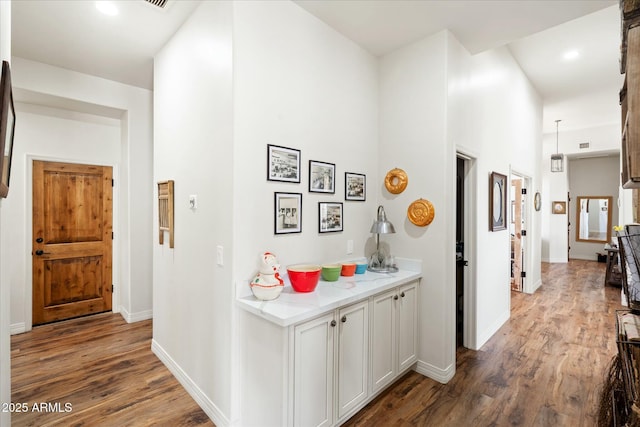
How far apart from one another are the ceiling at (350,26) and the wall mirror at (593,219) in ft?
21.8

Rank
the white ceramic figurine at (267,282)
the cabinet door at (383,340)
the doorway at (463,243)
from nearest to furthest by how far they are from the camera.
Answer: the white ceramic figurine at (267,282) < the cabinet door at (383,340) < the doorway at (463,243)

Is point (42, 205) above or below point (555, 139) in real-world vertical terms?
below

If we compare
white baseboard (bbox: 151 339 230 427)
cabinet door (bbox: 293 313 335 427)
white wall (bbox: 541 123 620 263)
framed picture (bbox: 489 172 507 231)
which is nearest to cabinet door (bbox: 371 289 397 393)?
cabinet door (bbox: 293 313 335 427)

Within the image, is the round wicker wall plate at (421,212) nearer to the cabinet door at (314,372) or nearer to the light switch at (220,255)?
the cabinet door at (314,372)

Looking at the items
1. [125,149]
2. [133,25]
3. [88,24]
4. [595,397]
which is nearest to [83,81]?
[125,149]

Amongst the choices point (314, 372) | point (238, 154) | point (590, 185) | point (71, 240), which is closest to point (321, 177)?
point (238, 154)

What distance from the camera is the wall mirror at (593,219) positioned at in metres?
8.50

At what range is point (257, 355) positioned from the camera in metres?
1.88

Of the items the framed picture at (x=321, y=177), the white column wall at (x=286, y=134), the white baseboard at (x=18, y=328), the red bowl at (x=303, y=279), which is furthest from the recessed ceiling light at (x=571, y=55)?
the white baseboard at (x=18, y=328)

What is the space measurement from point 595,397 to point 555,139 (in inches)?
304

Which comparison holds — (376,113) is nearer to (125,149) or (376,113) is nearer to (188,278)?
(188,278)

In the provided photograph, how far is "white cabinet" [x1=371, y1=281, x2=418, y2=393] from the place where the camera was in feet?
7.47

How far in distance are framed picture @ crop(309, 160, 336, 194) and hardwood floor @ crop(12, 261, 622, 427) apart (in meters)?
1.71

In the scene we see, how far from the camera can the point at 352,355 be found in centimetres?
207
